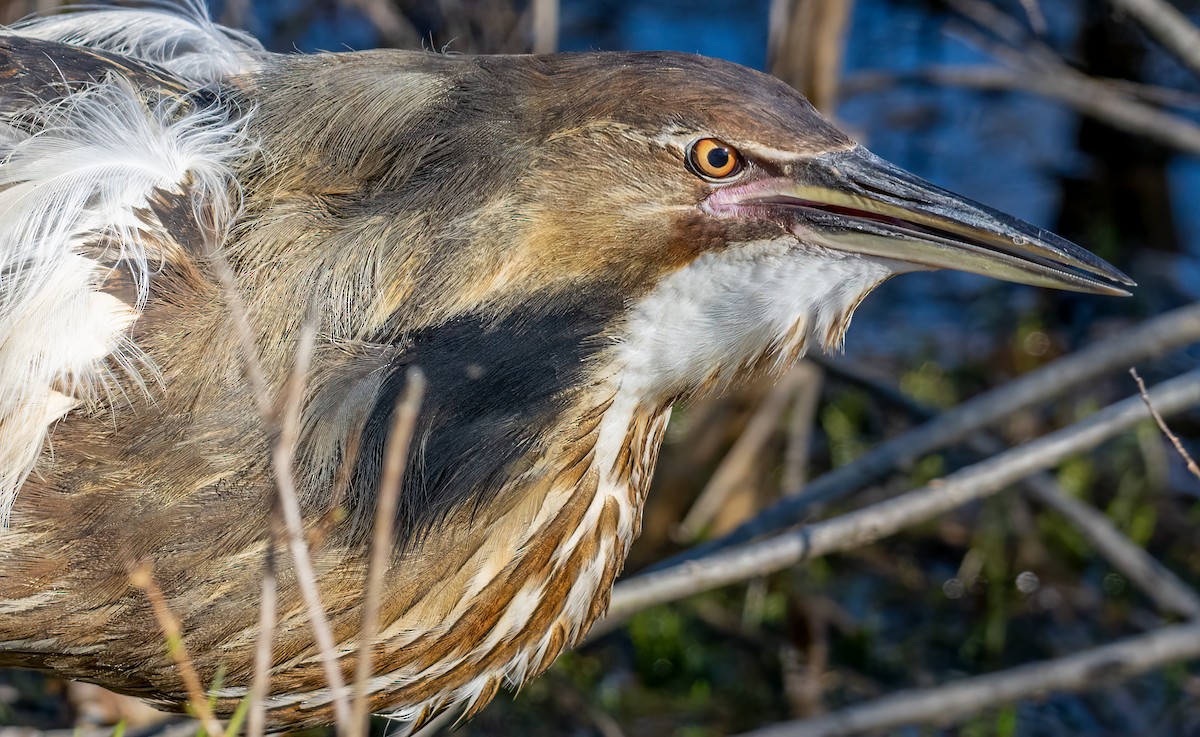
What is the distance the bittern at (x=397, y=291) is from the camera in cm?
176

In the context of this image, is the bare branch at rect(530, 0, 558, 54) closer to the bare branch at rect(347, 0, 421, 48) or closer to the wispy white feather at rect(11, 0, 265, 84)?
the bare branch at rect(347, 0, 421, 48)

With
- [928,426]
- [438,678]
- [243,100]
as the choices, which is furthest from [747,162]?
[928,426]

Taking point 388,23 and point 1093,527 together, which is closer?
point 1093,527

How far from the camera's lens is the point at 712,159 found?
177 cm

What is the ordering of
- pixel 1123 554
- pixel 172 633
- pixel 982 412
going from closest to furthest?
pixel 172 633, pixel 982 412, pixel 1123 554

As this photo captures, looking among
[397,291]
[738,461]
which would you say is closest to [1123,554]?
[738,461]

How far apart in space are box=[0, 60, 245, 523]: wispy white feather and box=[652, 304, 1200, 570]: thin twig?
127cm

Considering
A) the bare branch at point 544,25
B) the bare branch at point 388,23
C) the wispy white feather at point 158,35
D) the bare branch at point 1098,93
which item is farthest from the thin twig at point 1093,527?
the wispy white feather at point 158,35

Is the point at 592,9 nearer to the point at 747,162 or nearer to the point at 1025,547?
the point at 1025,547

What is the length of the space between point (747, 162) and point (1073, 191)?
12.0ft

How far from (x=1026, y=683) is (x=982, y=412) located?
0.54 meters

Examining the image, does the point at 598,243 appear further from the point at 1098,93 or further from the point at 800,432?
the point at 800,432

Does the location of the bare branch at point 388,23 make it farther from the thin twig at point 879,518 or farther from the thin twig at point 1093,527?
the thin twig at point 879,518

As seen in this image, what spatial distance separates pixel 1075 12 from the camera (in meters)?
5.43
